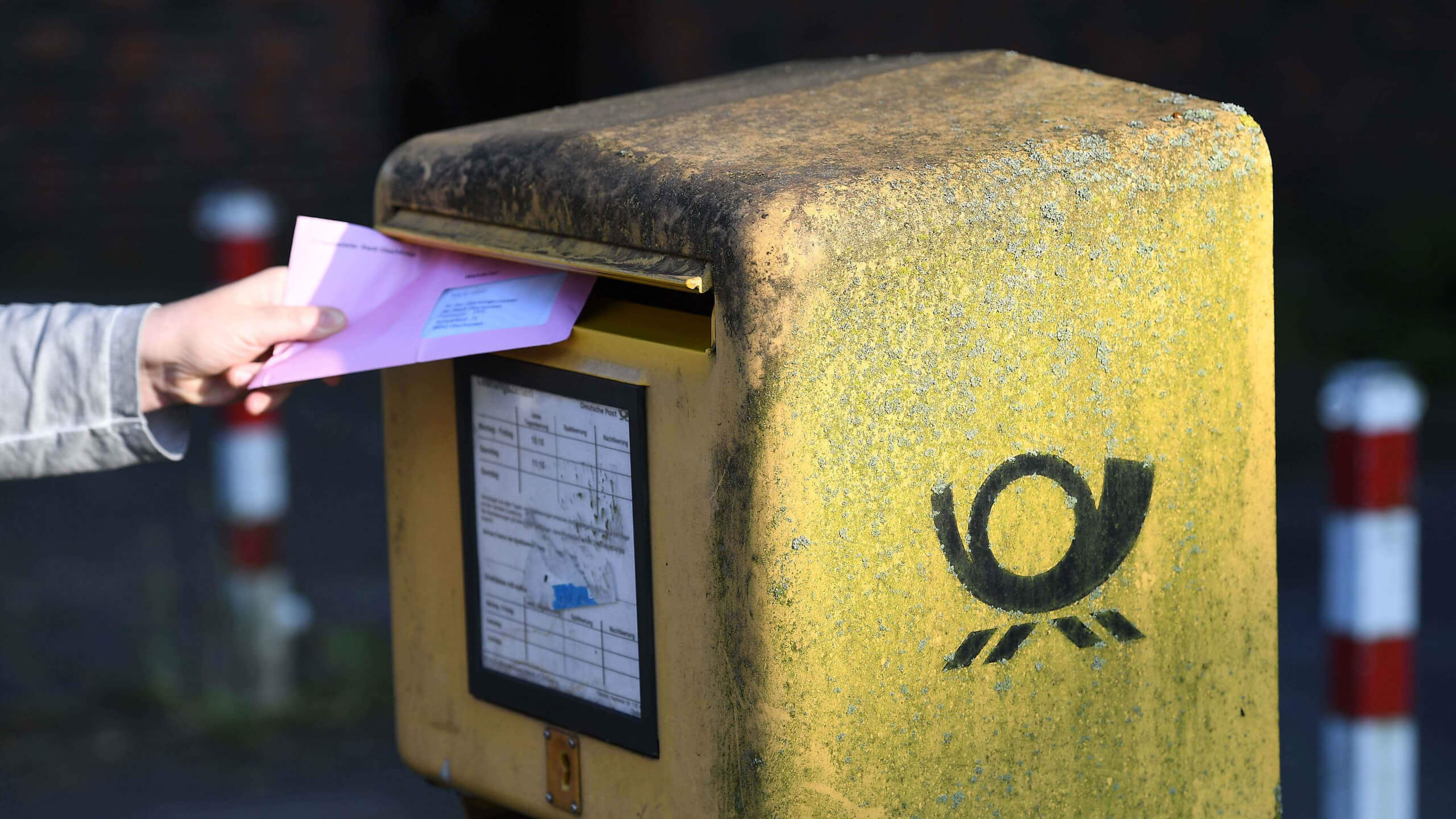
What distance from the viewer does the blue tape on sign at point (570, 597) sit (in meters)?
1.49

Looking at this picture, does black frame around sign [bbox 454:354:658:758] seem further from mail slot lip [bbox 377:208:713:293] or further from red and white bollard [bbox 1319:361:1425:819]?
red and white bollard [bbox 1319:361:1425:819]

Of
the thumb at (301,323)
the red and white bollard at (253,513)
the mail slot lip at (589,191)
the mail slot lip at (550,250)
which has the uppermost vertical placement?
the mail slot lip at (589,191)

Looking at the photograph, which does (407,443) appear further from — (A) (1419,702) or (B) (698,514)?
(A) (1419,702)

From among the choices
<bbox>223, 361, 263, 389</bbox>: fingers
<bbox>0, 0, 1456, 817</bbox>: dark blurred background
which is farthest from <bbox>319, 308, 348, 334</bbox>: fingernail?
<bbox>0, 0, 1456, 817</bbox>: dark blurred background

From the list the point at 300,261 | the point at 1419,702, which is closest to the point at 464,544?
the point at 300,261

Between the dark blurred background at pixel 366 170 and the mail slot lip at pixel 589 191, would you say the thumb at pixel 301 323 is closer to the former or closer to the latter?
the mail slot lip at pixel 589 191

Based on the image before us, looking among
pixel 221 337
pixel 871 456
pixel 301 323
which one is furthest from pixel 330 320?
pixel 871 456

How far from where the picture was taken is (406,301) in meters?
1.56

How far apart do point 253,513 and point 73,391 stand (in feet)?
6.53

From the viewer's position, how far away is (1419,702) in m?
3.59

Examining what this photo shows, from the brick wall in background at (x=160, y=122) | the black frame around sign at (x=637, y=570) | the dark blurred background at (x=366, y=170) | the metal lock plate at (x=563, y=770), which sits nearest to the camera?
the black frame around sign at (x=637, y=570)

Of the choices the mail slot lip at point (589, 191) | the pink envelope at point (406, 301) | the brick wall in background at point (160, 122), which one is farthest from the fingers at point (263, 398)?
the brick wall in background at point (160, 122)

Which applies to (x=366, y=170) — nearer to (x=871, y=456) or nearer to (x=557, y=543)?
(x=557, y=543)

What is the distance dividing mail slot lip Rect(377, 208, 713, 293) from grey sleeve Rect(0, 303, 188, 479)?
0.96ft
